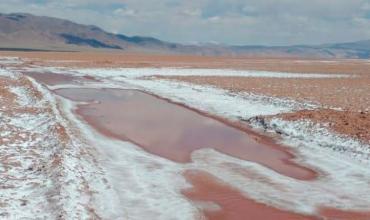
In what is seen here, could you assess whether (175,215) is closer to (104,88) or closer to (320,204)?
(320,204)

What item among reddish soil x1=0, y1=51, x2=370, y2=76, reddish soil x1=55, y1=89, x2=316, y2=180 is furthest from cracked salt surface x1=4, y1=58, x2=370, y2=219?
reddish soil x1=0, y1=51, x2=370, y2=76

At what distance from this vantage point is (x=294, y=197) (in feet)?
37.3

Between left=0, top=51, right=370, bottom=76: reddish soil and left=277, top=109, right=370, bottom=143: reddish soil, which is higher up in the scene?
left=277, top=109, right=370, bottom=143: reddish soil

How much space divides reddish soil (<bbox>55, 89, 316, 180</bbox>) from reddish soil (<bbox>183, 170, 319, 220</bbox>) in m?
2.42

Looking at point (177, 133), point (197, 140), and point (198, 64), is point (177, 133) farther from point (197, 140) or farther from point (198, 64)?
point (198, 64)

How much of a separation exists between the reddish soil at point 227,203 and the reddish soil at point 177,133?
2.42m

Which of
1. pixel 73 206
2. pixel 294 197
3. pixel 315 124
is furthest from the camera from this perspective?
pixel 315 124

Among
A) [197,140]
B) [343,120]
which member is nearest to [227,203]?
[197,140]

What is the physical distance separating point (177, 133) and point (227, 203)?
8.85 meters

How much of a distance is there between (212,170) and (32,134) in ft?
21.6

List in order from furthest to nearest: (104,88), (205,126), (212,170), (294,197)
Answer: (104,88)
(205,126)
(212,170)
(294,197)

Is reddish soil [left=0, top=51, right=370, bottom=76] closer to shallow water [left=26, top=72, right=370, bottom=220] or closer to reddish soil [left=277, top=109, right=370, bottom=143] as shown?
shallow water [left=26, top=72, right=370, bottom=220]

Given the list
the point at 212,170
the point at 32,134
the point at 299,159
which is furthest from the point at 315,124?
the point at 32,134

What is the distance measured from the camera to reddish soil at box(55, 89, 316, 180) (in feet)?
51.2
